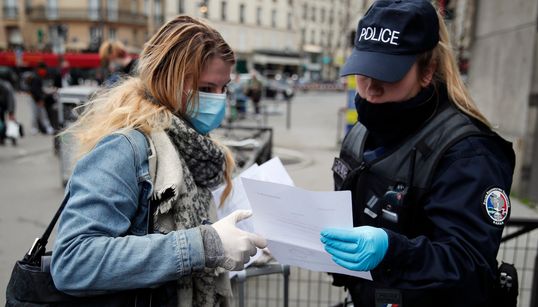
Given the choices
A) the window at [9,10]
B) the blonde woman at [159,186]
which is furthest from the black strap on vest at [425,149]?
the window at [9,10]

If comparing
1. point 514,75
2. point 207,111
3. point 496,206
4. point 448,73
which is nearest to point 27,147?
point 514,75

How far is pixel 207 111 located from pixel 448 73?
97cm

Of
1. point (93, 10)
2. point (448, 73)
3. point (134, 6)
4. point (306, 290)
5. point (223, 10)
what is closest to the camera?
point (448, 73)

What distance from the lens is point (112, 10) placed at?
45719 millimetres

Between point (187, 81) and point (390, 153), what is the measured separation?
2.64 ft

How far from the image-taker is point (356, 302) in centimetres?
171

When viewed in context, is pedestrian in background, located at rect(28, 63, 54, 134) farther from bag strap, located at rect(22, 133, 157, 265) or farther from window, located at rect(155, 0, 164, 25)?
window, located at rect(155, 0, 164, 25)

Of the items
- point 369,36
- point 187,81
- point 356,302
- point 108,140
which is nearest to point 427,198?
point 356,302

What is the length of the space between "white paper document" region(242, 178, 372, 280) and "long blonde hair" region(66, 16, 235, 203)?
15.8 inches

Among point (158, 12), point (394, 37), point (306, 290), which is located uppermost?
point (158, 12)

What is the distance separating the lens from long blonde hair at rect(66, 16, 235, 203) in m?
1.54

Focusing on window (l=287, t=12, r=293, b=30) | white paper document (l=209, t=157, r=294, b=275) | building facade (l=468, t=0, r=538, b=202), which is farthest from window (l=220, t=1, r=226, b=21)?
white paper document (l=209, t=157, r=294, b=275)

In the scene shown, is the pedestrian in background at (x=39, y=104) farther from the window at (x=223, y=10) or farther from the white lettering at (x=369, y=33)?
the window at (x=223, y=10)

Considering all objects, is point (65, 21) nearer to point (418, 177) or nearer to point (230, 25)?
point (230, 25)
